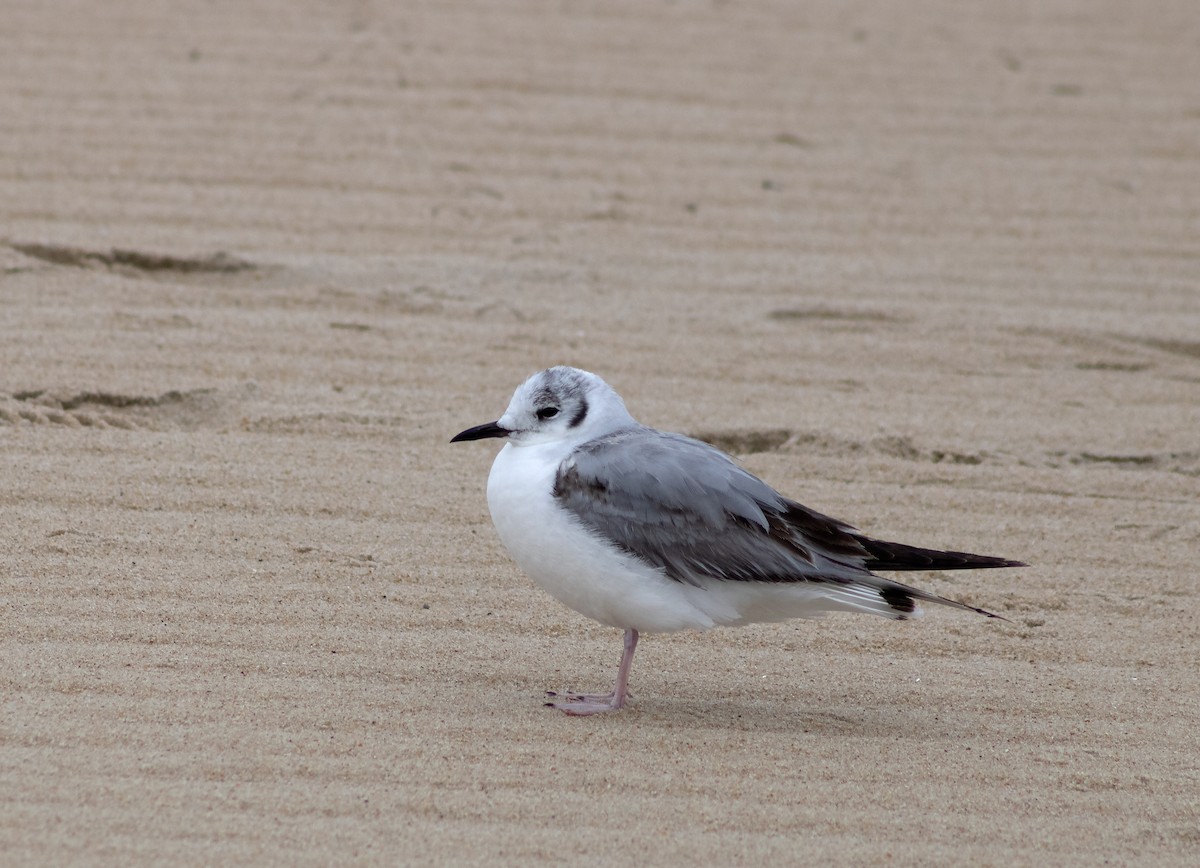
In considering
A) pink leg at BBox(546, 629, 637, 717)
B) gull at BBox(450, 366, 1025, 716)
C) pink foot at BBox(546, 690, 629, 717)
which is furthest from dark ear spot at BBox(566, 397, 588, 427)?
pink foot at BBox(546, 690, 629, 717)

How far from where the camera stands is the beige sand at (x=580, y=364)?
11.0 feet

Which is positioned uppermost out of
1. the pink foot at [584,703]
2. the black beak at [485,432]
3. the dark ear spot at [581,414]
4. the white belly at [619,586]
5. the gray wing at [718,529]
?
the dark ear spot at [581,414]

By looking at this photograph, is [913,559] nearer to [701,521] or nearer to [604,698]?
[701,521]

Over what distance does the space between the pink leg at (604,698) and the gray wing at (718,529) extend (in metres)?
0.22

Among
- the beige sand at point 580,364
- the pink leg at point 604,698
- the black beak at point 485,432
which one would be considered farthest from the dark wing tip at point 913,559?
the black beak at point 485,432

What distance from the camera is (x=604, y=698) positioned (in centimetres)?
380

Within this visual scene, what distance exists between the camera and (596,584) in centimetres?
375

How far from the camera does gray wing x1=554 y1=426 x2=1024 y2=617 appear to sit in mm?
3736

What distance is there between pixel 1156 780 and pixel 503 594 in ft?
5.86

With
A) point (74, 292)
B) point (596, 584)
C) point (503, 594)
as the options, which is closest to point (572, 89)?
point (74, 292)

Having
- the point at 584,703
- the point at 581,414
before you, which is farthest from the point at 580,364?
the point at 584,703

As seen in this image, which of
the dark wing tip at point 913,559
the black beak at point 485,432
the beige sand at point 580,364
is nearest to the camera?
the beige sand at point 580,364

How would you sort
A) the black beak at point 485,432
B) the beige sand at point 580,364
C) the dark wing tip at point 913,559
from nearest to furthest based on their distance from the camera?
the beige sand at point 580,364 → the dark wing tip at point 913,559 → the black beak at point 485,432

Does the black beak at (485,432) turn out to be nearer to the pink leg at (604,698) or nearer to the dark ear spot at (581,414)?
the dark ear spot at (581,414)
